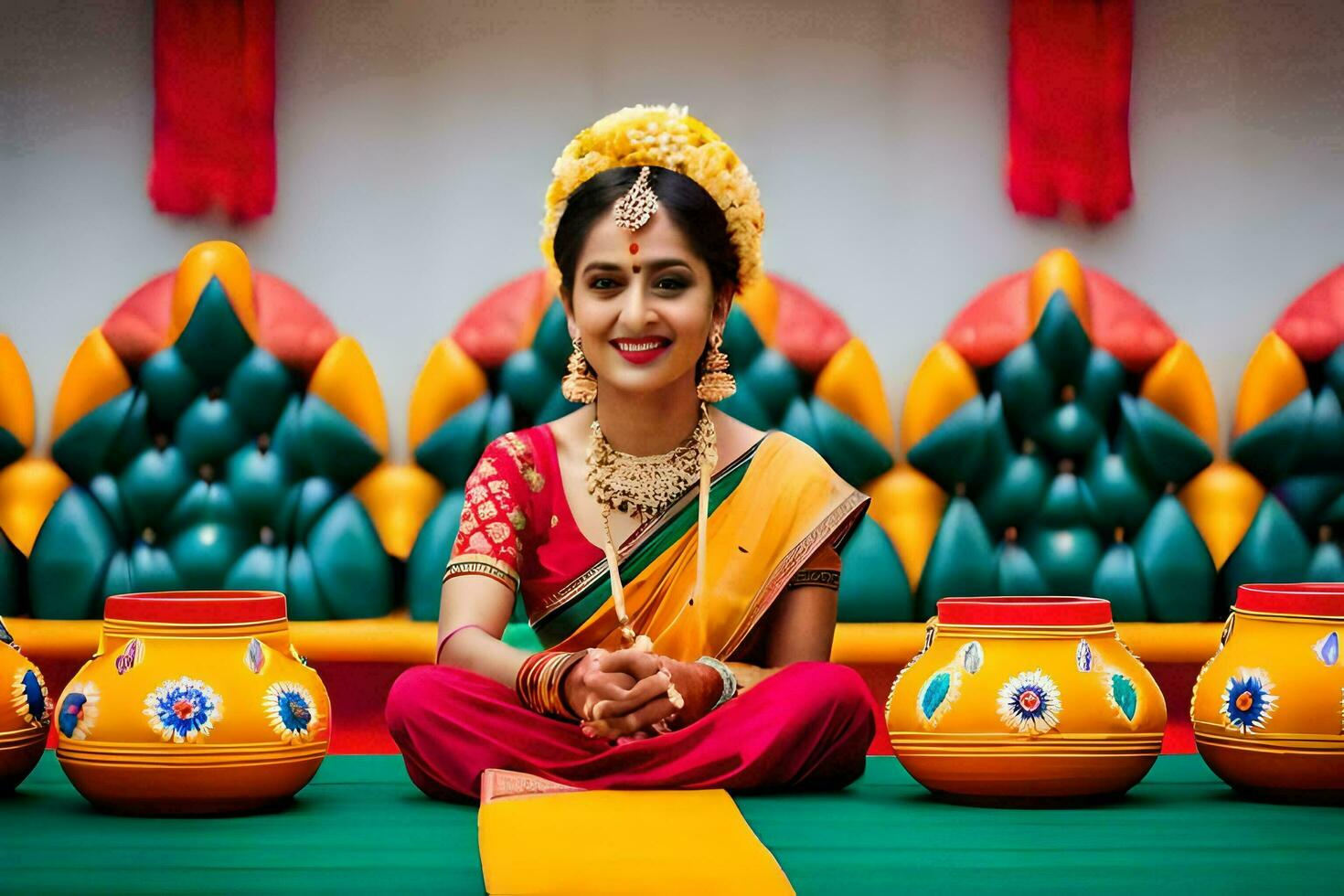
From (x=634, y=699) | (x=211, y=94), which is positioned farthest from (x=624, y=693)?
(x=211, y=94)

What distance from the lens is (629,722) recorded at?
1.34m

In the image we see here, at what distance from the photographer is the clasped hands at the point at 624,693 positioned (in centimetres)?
133

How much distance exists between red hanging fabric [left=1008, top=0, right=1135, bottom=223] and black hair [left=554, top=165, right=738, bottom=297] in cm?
100

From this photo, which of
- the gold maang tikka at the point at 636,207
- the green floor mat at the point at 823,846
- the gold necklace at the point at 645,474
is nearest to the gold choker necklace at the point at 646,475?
the gold necklace at the point at 645,474

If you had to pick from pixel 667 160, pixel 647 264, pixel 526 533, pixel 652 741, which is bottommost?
pixel 652 741

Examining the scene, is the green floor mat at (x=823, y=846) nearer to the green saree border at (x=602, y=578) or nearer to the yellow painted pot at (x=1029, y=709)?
the yellow painted pot at (x=1029, y=709)

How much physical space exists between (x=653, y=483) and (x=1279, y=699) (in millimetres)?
695

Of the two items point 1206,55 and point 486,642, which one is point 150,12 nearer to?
point 486,642

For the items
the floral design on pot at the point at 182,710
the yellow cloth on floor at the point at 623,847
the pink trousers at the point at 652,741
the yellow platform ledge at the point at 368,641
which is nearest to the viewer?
the yellow cloth on floor at the point at 623,847

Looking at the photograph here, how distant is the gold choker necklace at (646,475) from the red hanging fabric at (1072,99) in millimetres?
1058

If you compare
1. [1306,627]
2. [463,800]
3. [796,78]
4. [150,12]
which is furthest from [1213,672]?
[150,12]

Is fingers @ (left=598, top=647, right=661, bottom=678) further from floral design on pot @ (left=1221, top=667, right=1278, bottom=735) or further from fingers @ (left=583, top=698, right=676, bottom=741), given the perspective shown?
floral design on pot @ (left=1221, top=667, right=1278, bottom=735)

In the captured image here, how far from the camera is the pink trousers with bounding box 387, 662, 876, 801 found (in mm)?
1315

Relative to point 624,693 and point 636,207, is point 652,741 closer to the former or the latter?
point 624,693
